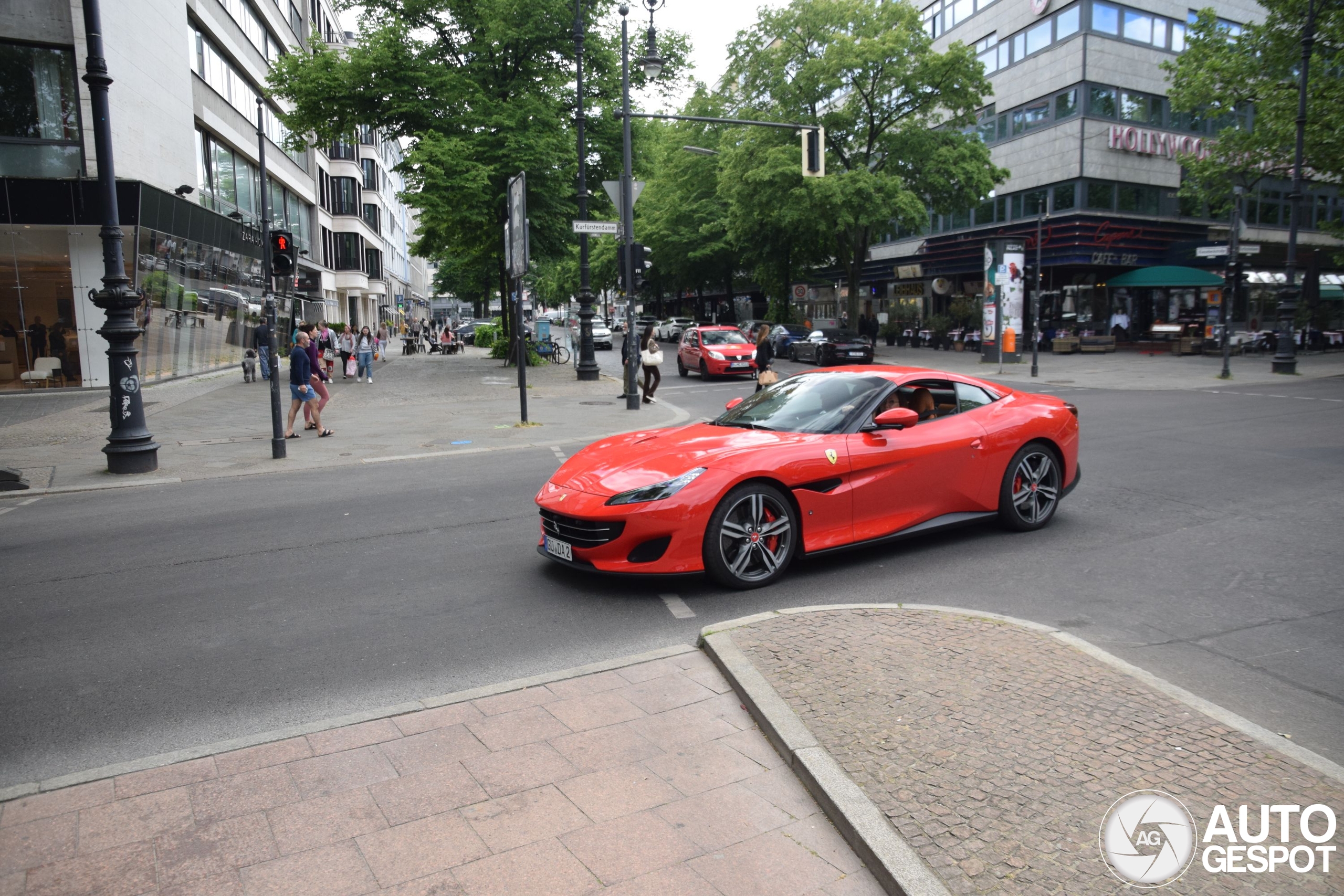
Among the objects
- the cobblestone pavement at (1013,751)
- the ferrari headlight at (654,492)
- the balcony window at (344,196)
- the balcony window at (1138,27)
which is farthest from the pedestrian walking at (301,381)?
the balcony window at (344,196)

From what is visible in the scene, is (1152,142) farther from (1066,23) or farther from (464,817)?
(464,817)

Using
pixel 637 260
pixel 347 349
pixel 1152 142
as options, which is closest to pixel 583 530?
pixel 637 260

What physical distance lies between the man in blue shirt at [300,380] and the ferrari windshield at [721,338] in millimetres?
14757

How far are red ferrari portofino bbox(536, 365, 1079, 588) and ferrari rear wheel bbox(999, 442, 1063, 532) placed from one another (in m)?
0.01

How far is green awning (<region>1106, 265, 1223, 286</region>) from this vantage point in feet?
113

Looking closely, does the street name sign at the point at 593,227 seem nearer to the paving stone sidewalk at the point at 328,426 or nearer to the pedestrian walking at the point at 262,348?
the paving stone sidewalk at the point at 328,426

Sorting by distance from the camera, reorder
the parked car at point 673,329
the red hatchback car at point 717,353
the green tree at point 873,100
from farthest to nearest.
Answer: the parked car at point 673,329, the green tree at point 873,100, the red hatchback car at point 717,353

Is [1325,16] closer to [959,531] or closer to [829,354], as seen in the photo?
[829,354]

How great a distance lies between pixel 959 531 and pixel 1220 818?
4.27 metres

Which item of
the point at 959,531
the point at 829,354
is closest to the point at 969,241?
the point at 829,354

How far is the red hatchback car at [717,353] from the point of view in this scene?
26406 mm

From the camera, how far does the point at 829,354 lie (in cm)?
2906

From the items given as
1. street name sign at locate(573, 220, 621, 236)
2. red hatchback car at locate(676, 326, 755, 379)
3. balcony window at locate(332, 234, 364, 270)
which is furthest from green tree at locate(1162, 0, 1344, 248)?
balcony window at locate(332, 234, 364, 270)

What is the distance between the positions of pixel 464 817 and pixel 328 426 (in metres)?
14.5
